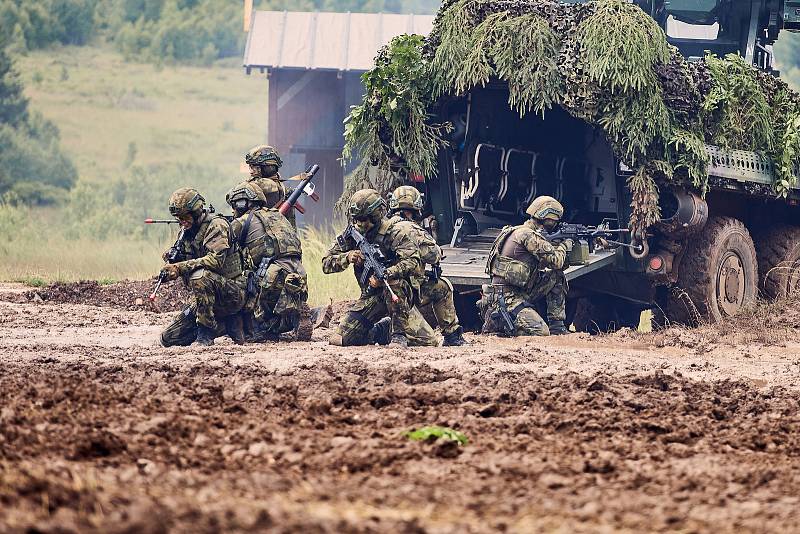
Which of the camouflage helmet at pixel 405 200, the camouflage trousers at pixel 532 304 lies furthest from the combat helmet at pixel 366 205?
the camouflage trousers at pixel 532 304

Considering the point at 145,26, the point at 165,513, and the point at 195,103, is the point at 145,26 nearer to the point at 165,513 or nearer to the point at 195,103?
the point at 195,103

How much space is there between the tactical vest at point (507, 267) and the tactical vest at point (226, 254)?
222cm

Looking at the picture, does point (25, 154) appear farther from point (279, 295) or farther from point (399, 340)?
point (399, 340)

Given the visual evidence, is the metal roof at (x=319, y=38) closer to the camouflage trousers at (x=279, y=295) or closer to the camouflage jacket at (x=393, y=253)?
the camouflage trousers at (x=279, y=295)

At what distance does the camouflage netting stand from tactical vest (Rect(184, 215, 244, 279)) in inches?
88.0

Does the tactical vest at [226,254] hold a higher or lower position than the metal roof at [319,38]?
lower

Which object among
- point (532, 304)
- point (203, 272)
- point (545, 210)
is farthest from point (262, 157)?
point (532, 304)

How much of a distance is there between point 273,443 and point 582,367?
13.7ft

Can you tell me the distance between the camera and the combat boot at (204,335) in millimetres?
11203

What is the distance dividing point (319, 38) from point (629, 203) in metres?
11.7

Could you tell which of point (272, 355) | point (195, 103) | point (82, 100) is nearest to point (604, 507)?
point (272, 355)

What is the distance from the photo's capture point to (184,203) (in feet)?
35.9

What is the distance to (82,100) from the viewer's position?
3869cm

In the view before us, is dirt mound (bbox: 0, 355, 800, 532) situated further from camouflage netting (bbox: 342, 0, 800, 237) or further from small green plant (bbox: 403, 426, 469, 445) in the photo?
camouflage netting (bbox: 342, 0, 800, 237)
